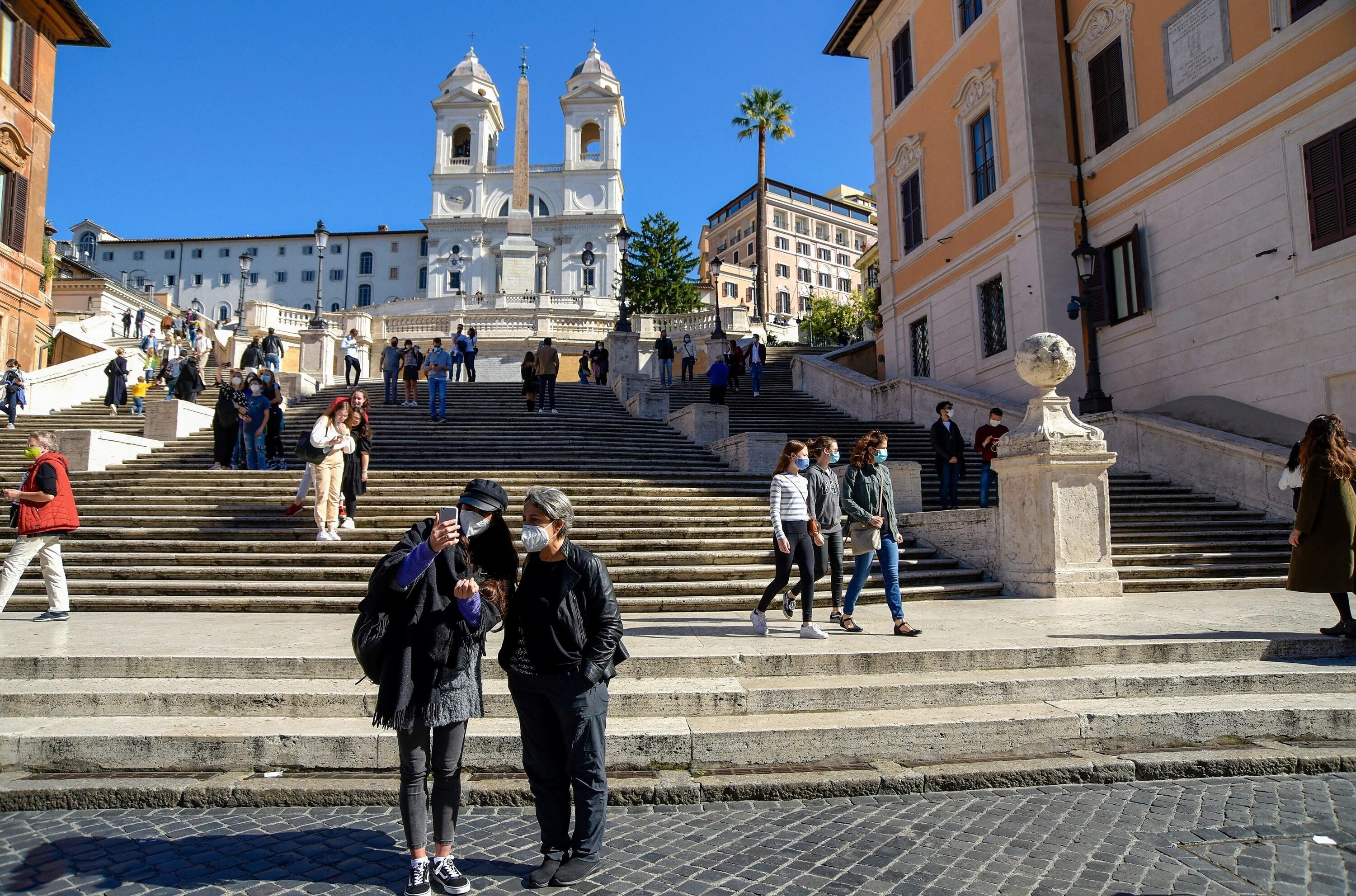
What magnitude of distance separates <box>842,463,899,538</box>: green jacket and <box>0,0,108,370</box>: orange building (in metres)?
27.3

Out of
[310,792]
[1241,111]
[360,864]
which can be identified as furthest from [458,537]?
[1241,111]

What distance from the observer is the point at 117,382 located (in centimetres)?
1853

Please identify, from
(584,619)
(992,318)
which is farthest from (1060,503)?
(992,318)

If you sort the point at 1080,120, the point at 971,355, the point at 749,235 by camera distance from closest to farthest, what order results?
the point at 1080,120, the point at 971,355, the point at 749,235

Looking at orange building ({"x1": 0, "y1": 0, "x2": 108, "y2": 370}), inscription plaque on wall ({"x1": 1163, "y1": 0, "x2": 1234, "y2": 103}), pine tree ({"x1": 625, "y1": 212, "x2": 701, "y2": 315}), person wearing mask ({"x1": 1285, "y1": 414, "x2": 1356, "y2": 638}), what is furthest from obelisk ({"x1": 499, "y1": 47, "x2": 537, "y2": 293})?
person wearing mask ({"x1": 1285, "y1": 414, "x2": 1356, "y2": 638})

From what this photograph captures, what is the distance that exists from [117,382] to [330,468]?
12.1 meters

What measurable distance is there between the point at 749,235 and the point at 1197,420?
77900 mm

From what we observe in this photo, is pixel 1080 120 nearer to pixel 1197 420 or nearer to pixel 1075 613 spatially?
pixel 1197 420

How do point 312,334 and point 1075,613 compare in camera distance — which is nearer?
point 1075,613

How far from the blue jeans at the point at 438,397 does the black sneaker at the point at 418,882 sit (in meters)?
14.2

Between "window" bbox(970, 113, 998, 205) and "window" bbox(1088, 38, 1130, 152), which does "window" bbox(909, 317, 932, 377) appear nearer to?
"window" bbox(970, 113, 998, 205)

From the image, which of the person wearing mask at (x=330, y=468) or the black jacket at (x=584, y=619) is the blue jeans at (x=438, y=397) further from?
the black jacket at (x=584, y=619)

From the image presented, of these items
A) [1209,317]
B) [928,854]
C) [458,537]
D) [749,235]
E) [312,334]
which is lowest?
[928,854]

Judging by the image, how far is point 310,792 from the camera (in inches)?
173
